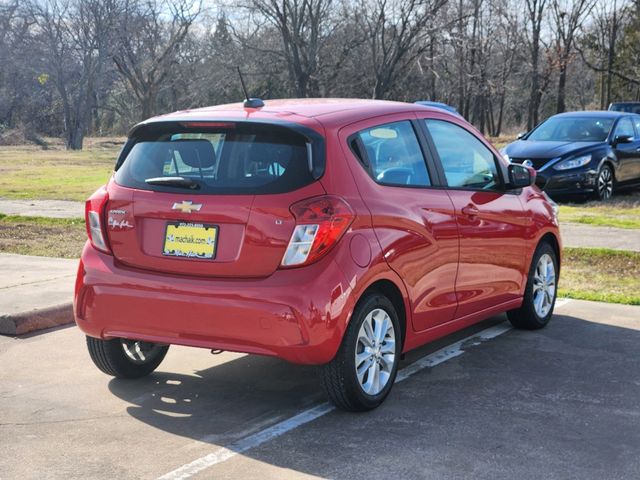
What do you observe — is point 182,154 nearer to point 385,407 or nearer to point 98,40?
point 385,407

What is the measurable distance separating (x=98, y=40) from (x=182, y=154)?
45388 mm

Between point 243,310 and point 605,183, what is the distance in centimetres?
1329

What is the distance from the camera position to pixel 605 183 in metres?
17.0

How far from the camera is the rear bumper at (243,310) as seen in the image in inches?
192

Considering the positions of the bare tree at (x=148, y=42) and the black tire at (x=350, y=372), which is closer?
the black tire at (x=350, y=372)

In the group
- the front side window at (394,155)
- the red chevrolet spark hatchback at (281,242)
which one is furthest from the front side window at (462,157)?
the front side window at (394,155)

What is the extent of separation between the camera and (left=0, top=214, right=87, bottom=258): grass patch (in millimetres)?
11305

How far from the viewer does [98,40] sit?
159ft

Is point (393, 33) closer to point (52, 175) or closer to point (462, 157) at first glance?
point (52, 175)

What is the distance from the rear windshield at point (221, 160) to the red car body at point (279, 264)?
6 cm

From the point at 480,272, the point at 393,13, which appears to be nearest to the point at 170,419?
the point at 480,272

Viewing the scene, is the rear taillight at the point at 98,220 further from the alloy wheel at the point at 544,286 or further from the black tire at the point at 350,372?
the alloy wheel at the point at 544,286

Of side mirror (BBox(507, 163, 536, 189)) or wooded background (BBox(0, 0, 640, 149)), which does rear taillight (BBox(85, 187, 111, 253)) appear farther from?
wooded background (BBox(0, 0, 640, 149))

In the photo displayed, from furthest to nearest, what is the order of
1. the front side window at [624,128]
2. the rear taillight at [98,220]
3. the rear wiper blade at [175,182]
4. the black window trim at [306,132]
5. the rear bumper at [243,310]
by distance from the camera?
the front side window at [624,128], the rear taillight at [98,220], the rear wiper blade at [175,182], the black window trim at [306,132], the rear bumper at [243,310]
